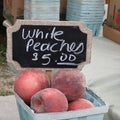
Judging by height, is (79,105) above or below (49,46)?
below

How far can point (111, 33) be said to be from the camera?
6.94ft

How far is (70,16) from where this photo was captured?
2.59 meters

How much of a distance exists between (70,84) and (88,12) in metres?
1.62

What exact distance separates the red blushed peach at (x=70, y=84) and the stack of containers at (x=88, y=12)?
1499 millimetres

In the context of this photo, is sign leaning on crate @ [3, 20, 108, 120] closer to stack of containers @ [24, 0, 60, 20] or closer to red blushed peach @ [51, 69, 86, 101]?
red blushed peach @ [51, 69, 86, 101]

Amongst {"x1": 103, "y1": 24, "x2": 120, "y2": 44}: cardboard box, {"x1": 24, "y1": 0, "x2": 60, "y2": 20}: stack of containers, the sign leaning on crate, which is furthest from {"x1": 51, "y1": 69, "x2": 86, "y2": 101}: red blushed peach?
{"x1": 24, "y1": 0, "x2": 60, "y2": 20}: stack of containers

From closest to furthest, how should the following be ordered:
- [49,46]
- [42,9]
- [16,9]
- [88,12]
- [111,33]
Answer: [49,46]
[111,33]
[88,12]
[42,9]
[16,9]

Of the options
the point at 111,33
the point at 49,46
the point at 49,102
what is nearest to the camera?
the point at 49,102

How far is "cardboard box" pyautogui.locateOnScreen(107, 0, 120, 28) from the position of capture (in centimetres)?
208

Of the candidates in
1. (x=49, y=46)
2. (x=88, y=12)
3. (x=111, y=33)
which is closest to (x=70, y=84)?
(x=49, y=46)

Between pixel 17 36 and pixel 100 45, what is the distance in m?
0.93

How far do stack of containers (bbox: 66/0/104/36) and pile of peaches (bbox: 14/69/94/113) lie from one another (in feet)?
4.87

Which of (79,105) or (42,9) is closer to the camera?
(79,105)

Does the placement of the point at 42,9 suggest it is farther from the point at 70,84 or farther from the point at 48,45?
the point at 70,84
